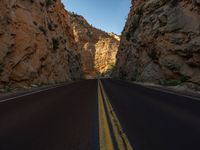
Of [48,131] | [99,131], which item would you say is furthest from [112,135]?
[48,131]

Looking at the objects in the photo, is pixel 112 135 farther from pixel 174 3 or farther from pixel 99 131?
pixel 174 3

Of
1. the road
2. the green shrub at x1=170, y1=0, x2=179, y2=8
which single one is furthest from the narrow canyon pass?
the green shrub at x1=170, y1=0, x2=179, y2=8

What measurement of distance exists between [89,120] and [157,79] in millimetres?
28432

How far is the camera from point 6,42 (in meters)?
24.9

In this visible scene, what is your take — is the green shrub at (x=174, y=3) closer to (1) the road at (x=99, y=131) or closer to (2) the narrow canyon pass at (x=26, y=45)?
(2) the narrow canyon pass at (x=26, y=45)

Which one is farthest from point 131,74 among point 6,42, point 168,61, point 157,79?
point 6,42

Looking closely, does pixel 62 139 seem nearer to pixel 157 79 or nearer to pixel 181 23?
pixel 181 23

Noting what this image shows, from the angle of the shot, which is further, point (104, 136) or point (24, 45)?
point (24, 45)

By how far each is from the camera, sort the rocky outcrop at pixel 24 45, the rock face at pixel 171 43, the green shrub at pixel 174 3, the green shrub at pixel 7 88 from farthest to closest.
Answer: the green shrub at pixel 174 3, the rock face at pixel 171 43, the rocky outcrop at pixel 24 45, the green shrub at pixel 7 88

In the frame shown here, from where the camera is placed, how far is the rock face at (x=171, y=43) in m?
26.8

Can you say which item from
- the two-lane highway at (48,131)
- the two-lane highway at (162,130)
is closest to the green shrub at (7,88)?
the two-lane highway at (48,131)

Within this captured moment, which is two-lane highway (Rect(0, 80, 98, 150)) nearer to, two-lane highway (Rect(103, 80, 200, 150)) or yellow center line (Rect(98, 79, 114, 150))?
yellow center line (Rect(98, 79, 114, 150))

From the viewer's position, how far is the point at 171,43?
104 ft

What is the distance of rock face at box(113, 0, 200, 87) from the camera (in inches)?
1056
